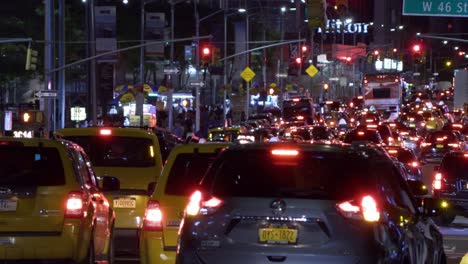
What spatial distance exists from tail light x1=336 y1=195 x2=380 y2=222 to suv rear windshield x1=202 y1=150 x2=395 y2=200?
0.27ft

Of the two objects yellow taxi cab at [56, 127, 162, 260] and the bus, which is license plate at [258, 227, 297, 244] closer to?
yellow taxi cab at [56, 127, 162, 260]

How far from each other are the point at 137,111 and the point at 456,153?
28.3m

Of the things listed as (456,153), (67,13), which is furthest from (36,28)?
(456,153)

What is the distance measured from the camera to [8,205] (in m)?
10.6

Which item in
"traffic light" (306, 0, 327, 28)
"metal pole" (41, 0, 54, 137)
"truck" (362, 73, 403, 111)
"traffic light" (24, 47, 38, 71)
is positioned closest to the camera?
"traffic light" (306, 0, 327, 28)

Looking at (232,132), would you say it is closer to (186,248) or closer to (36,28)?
(186,248)

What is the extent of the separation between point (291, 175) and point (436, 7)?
2795 cm

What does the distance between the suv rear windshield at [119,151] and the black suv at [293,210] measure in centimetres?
700

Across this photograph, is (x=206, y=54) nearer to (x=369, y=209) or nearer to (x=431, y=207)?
(x=431, y=207)

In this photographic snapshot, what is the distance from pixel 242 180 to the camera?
26.6 ft

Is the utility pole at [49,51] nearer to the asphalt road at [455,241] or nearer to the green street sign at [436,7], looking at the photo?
the green street sign at [436,7]

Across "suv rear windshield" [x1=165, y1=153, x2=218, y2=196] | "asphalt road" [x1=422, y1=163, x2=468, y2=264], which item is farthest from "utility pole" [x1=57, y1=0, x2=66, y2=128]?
"suv rear windshield" [x1=165, y1=153, x2=218, y2=196]

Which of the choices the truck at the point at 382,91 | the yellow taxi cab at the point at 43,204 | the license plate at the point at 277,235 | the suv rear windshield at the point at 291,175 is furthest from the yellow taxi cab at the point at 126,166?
the truck at the point at 382,91

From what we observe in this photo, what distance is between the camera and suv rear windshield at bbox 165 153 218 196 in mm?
11430
